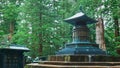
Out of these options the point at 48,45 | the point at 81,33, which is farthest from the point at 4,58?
the point at 81,33

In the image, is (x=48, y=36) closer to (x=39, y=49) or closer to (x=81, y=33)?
(x=39, y=49)

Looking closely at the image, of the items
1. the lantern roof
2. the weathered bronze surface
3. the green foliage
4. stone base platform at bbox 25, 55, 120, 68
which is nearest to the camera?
stone base platform at bbox 25, 55, 120, 68

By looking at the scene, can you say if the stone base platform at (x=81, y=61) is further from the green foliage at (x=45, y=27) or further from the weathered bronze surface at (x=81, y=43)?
the green foliage at (x=45, y=27)

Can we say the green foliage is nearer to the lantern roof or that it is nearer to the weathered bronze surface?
the lantern roof

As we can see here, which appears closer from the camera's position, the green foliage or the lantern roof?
the lantern roof

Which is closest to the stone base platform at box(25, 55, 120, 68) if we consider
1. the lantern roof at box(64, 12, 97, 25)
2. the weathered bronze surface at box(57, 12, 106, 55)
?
the weathered bronze surface at box(57, 12, 106, 55)

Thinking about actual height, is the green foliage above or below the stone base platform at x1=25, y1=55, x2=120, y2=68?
above

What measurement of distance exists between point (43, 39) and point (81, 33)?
10.7 metres

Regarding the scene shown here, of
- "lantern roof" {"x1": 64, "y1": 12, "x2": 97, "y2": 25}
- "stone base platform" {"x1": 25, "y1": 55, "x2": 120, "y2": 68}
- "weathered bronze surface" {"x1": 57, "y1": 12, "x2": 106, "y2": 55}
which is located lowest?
"stone base platform" {"x1": 25, "y1": 55, "x2": 120, "y2": 68}

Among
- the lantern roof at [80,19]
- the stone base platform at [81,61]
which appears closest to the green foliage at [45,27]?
the lantern roof at [80,19]

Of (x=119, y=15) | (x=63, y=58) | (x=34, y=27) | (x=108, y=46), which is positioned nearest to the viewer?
(x=63, y=58)

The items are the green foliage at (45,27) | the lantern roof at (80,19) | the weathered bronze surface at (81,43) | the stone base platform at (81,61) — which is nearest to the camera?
the stone base platform at (81,61)

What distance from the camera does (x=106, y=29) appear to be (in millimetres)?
26406

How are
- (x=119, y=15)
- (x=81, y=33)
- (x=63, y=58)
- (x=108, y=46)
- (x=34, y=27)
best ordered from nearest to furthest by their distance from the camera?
(x=63, y=58) → (x=81, y=33) → (x=119, y=15) → (x=108, y=46) → (x=34, y=27)
